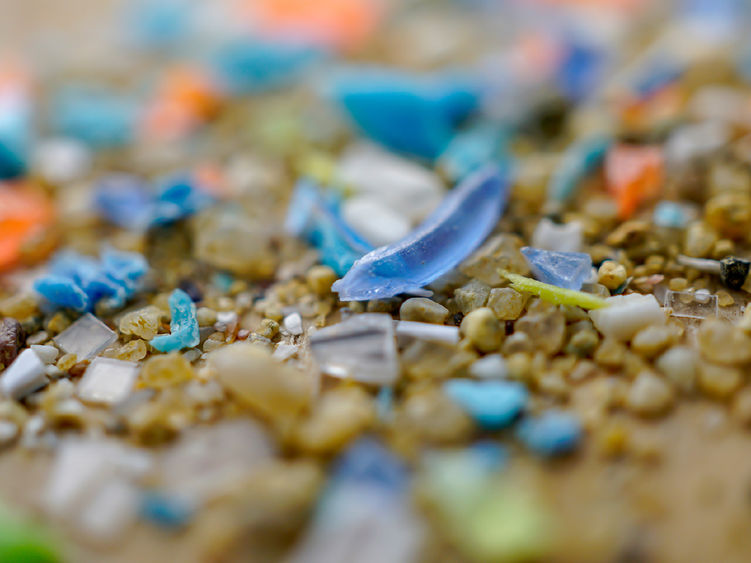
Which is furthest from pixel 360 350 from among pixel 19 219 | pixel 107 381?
pixel 19 219

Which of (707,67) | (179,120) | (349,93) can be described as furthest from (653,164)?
(179,120)

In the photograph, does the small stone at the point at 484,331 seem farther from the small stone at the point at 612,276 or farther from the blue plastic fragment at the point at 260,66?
the blue plastic fragment at the point at 260,66

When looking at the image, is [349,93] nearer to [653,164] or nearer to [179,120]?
[179,120]

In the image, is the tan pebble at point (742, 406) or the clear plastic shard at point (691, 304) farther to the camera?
the clear plastic shard at point (691, 304)

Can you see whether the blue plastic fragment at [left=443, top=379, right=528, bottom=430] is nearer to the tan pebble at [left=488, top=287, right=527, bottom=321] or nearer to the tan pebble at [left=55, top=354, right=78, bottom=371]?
the tan pebble at [left=488, top=287, right=527, bottom=321]

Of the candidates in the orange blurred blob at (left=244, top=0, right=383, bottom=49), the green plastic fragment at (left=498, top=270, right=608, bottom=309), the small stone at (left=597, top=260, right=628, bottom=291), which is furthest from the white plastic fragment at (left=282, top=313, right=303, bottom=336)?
the orange blurred blob at (left=244, top=0, right=383, bottom=49)

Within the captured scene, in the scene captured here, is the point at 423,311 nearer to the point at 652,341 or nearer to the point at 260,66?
the point at 652,341

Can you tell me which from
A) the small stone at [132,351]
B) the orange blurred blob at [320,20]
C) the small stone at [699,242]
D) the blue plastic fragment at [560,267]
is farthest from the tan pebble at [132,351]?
the orange blurred blob at [320,20]
